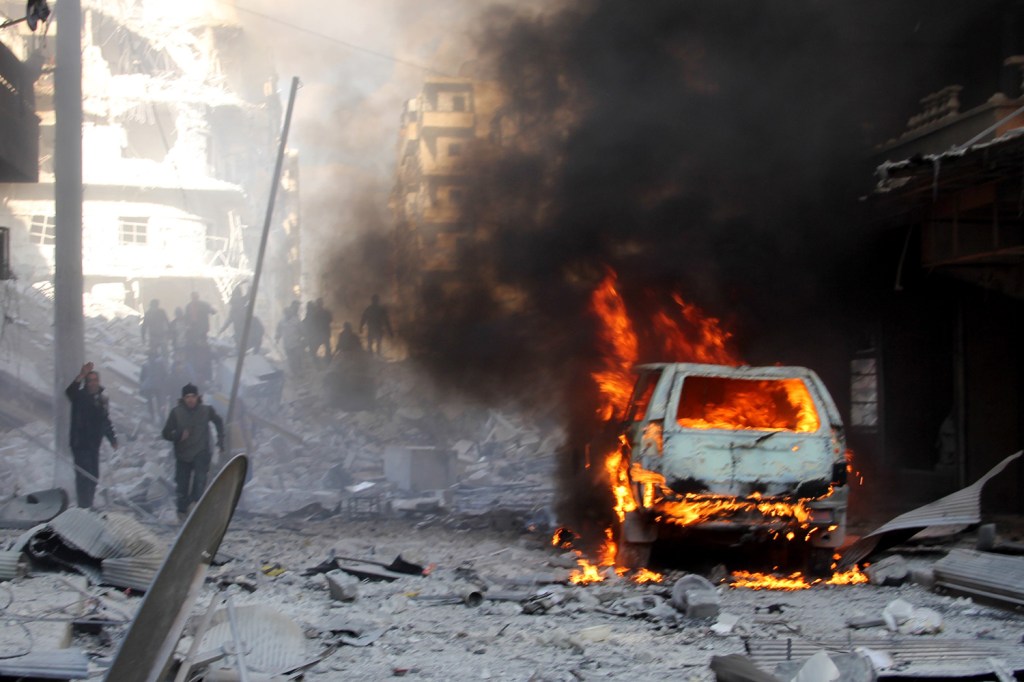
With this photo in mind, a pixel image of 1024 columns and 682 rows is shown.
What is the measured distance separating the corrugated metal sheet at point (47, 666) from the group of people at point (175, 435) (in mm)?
6399

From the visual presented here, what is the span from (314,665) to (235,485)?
2.16 metres

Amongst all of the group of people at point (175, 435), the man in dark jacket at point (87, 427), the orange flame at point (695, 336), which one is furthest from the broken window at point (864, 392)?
the man in dark jacket at point (87, 427)

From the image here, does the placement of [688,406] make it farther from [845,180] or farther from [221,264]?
[221,264]

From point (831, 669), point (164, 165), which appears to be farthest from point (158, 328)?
point (164, 165)

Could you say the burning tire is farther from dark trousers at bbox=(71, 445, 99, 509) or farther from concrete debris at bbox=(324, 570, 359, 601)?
dark trousers at bbox=(71, 445, 99, 509)

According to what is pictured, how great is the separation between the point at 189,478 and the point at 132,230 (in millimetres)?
29702

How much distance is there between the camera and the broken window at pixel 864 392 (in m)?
13.6

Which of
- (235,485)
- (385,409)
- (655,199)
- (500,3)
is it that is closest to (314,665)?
(235,485)

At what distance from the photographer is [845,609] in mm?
6719

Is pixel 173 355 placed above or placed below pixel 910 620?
above

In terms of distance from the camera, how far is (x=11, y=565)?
23.7ft

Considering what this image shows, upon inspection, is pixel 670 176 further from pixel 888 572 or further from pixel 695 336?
pixel 888 572

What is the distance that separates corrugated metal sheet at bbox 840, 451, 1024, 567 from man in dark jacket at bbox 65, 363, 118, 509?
8.56 metres

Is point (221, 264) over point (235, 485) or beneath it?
over
